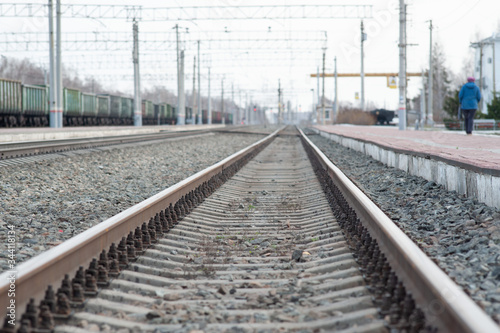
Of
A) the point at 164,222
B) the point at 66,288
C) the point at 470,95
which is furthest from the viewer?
the point at 470,95

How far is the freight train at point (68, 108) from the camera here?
32.4 meters

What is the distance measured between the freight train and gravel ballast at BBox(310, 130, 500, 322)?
28273 mm

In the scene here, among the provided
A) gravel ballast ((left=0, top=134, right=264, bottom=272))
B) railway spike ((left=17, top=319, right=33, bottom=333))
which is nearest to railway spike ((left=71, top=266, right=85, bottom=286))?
railway spike ((left=17, top=319, right=33, bottom=333))

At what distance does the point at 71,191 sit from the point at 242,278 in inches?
193

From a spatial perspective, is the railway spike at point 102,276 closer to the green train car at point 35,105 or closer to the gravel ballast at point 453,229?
the gravel ballast at point 453,229

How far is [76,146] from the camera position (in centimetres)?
1603

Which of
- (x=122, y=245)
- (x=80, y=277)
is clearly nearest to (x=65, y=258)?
(x=80, y=277)

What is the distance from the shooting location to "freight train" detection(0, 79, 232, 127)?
32.4 m

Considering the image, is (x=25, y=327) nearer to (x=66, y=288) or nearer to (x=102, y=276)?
(x=66, y=288)

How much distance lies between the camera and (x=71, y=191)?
27.2 ft

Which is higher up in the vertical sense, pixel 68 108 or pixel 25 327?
pixel 68 108

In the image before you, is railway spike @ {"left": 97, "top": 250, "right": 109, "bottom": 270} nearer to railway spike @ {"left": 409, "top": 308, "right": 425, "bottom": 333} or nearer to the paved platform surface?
railway spike @ {"left": 409, "top": 308, "right": 425, "bottom": 333}

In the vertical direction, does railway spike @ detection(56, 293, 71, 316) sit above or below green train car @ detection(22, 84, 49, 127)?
below

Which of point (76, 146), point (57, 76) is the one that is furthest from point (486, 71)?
point (76, 146)
